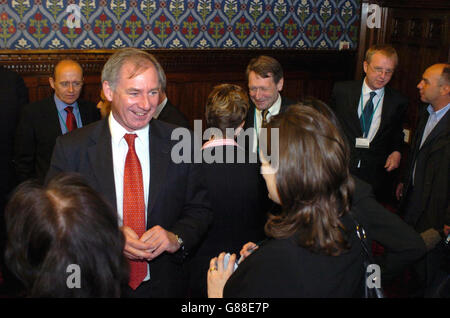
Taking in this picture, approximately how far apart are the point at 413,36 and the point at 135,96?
4089 millimetres

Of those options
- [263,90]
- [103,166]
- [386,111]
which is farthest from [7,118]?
[386,111]

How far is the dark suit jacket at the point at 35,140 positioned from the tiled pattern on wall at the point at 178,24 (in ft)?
4.99

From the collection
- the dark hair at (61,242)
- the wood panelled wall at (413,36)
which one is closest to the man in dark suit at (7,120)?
the dark hair at (61,242)

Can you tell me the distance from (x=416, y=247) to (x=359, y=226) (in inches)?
11.8

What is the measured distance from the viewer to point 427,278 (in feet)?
6.76

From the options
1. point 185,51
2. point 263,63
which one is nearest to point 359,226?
point 263,63

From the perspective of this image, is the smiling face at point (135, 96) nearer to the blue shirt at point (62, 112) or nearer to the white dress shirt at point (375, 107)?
the blue shirt at point (62, 112)

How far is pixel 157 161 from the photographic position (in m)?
2.05

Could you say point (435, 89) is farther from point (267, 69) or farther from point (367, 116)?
point (267, 69)

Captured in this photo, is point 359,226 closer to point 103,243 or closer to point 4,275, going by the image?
point 103,243

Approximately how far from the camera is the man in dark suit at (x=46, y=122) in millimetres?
3295

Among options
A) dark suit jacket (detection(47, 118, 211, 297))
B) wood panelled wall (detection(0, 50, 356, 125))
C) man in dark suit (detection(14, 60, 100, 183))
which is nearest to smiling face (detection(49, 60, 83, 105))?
man in dark suit (detection(14, 60, 100, 183))

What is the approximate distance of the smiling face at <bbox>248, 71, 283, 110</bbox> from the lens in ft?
11.6

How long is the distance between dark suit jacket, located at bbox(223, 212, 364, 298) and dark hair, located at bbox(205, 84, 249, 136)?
1.21 meters
